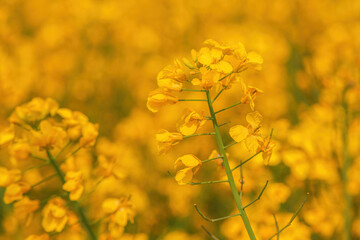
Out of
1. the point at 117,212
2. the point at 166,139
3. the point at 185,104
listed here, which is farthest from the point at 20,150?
the point at 185,104

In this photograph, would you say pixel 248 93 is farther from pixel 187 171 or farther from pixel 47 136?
pixel 47 136

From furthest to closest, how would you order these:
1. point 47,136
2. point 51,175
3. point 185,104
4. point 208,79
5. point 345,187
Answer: point 185,104, point 345,187, point 51,175, point 47,136, point 208,79

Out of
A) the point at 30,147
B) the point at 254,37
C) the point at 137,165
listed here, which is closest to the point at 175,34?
the point at 254,37

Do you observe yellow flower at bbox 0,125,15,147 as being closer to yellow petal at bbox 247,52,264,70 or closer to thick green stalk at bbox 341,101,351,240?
yellow petal at bbox 247,52,264,70

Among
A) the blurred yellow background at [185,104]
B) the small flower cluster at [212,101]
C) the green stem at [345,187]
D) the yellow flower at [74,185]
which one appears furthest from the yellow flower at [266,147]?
the green stem at [345,187]

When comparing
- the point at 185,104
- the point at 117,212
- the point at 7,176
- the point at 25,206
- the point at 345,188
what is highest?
the point at 7,176
